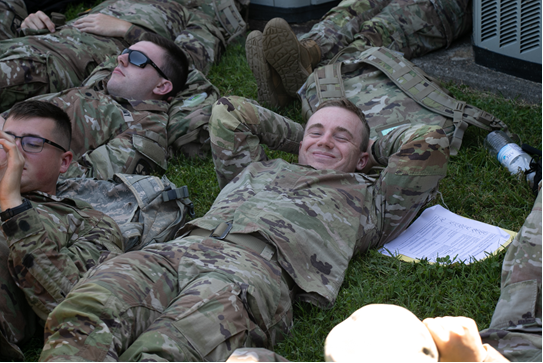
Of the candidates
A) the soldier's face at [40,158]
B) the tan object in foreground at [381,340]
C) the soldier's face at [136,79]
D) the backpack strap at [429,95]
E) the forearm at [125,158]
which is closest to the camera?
the tan object in foreground at [381,340]

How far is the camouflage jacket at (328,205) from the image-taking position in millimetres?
2473

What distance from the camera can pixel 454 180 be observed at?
3537mm

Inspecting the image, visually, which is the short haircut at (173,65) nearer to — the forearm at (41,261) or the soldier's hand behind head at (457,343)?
the forearm at (41,261)

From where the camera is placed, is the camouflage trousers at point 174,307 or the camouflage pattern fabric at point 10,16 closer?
the camouflage trousers at point 174,307

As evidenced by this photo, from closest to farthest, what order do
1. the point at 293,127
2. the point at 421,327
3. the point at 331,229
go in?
the point at 421,327 → the point at 331,229 → the point at 293,127

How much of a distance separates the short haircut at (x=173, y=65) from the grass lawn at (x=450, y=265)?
692 millimetres

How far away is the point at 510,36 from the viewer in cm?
432

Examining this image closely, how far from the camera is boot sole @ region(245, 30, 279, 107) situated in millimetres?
4117

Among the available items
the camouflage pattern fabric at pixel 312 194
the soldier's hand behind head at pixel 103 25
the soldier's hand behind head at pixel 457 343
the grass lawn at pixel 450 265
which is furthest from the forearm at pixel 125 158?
the soldier's hand behind head at pixel 457 343

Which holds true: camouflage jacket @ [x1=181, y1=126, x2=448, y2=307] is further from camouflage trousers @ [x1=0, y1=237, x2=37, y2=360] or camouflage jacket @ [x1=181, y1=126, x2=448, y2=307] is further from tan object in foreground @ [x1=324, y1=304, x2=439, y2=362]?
tan object in foreground @ [x1=324, y1=304, x2=439, y2=362]

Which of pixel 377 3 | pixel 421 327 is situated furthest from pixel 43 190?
pixel 377 3

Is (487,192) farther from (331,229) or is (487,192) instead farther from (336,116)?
(331,229)

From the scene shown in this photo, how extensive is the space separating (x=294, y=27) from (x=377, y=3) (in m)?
1.20

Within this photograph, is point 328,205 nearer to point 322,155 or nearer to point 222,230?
point 322,155
